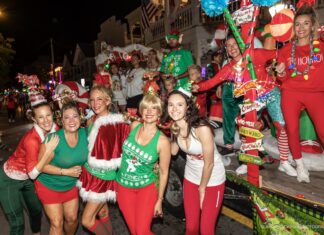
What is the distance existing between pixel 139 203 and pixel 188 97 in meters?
1.20

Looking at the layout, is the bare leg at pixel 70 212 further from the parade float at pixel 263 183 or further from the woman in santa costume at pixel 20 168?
the parade float at pixel 263 183

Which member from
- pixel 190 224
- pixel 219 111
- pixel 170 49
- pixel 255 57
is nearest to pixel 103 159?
pixel 190 224

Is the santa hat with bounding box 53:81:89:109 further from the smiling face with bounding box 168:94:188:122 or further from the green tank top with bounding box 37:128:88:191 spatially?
the smiling face with bounding box 168:94:188:122

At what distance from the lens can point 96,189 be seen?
3.34 metres

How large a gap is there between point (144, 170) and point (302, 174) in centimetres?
165

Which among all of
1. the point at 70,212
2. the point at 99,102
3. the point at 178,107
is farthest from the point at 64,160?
the point at 178,107

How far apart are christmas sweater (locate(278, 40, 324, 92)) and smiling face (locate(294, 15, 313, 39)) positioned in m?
0.13

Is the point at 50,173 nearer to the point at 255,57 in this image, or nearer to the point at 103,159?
the point at 103,159

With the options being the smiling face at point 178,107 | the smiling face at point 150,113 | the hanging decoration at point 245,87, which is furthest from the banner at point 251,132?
the smiling face at point 150,113

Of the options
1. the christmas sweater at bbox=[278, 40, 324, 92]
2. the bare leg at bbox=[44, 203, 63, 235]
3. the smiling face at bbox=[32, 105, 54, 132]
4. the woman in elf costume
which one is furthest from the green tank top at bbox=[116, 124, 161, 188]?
the christmas sweater at bbox=[278, 40, 324, 92]

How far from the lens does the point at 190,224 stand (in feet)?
10.6

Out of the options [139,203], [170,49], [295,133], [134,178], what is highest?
[170,49]

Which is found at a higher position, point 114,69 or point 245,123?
point 114,69

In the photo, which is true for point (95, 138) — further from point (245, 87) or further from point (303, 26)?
point (303, 26)
